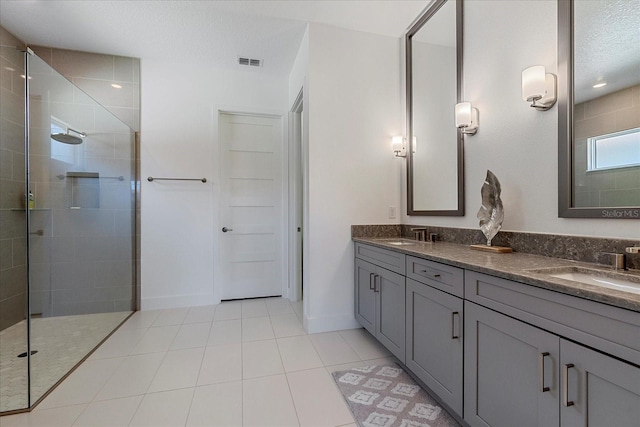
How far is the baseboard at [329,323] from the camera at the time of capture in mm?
2494

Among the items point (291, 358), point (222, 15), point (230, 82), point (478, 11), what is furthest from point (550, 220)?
point (230, 82)

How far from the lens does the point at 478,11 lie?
1.92 meters

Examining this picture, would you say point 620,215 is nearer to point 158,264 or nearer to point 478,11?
point 478,11

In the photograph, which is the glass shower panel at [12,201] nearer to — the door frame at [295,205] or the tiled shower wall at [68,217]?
the tiled shower wall at [68,217]

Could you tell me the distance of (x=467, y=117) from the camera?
6.22ft

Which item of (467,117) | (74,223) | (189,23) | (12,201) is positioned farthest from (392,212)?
(12,201)

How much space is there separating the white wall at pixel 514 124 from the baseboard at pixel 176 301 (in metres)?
2.80

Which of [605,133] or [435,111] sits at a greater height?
[435,111]

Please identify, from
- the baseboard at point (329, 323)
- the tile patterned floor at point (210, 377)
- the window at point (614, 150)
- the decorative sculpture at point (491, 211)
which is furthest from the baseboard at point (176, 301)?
the window at point (614, 150)

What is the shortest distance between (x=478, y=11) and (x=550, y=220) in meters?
1.51

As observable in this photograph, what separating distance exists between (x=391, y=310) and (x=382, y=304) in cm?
13

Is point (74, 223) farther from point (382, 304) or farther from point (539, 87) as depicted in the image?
point (539, 87)

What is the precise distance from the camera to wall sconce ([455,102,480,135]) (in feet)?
6.22

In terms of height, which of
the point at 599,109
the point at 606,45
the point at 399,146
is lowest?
the point at 599,109
